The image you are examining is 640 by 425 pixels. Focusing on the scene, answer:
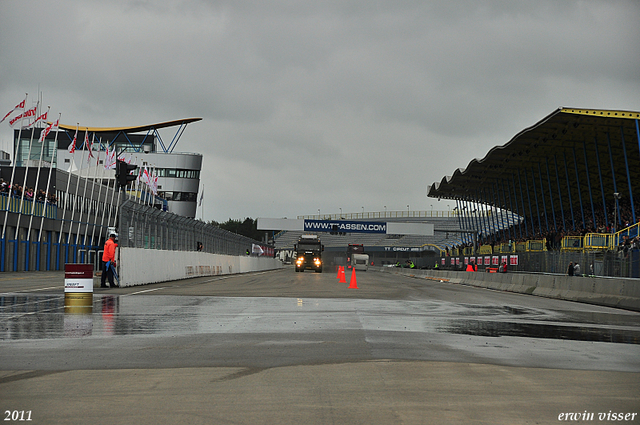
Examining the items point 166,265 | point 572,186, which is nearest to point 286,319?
point 166,265

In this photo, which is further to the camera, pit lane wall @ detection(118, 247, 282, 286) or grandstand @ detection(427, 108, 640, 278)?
grandstand @ detection(427, 108, 640, 278)

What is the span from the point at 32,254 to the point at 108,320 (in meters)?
40.4

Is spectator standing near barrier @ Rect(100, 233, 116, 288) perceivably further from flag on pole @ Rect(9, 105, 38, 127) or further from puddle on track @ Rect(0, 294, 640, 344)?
flag on pole @ Rect(9, 105, 38, 127)

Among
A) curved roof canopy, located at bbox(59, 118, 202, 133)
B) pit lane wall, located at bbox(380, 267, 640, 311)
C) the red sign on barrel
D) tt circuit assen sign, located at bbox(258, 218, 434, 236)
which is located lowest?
pit lane wall, located at bbox(380, 267, 640, 311)

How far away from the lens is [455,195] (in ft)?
268

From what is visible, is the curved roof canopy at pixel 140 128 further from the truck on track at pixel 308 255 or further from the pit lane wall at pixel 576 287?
→ the pit lane wall at pixel 576 287

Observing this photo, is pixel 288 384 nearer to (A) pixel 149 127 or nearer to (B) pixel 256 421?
(B) pixel 256 421

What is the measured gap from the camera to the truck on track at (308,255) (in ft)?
215

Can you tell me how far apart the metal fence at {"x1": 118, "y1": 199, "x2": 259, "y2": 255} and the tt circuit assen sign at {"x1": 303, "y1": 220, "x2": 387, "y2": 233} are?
47.9 metres

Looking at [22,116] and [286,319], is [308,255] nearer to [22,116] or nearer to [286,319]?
[22,116]

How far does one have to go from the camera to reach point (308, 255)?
6575cm

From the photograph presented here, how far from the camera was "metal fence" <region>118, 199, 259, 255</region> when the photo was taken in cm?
2581

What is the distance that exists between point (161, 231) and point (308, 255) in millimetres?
34781

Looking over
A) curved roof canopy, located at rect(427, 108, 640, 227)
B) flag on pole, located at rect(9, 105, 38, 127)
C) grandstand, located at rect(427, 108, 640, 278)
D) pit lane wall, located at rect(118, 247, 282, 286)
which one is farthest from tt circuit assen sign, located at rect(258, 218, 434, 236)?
flag on pole, located at rect(9, 105, 38, 127)
